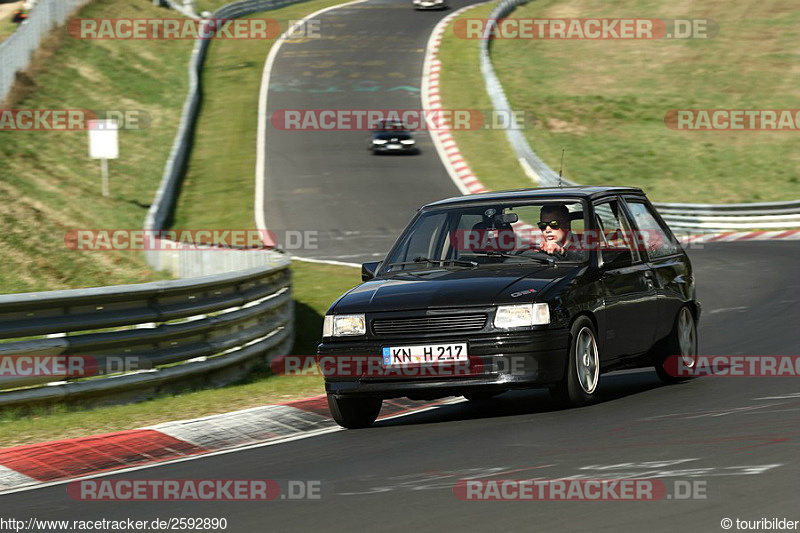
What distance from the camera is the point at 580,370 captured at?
9023 mm

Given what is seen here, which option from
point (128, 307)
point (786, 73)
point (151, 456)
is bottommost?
point (151, 456)

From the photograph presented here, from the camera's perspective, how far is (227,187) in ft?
119

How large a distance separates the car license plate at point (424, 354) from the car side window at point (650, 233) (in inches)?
99.4

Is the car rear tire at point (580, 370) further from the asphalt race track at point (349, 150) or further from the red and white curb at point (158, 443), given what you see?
the asphalt race track at point (349, 150)

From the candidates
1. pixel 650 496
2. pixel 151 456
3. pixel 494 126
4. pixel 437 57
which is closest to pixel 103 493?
pixel 151 456

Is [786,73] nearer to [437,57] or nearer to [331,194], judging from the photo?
[437,57]

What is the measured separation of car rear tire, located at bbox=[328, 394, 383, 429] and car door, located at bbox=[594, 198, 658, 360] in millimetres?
1813

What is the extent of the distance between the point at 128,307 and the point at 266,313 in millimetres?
2641

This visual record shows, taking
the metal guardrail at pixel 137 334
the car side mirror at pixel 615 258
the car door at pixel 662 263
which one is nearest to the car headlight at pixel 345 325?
the car side mirror at pixel 615 258

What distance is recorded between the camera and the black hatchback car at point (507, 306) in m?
8.60

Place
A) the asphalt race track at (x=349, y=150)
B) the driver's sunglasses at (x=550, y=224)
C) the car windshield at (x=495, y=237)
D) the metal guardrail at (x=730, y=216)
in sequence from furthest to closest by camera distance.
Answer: the metal guardrail at (x=730, y=216), the asphalt race track at (x=349, y=150), the driver's sunglasses at (x=550, y=224), the car windshield at (x=495, y=237)

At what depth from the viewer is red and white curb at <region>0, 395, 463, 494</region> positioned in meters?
7.91

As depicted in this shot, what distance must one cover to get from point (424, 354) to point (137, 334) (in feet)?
9.93

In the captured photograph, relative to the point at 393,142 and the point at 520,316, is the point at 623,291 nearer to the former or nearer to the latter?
the point at 520,316
